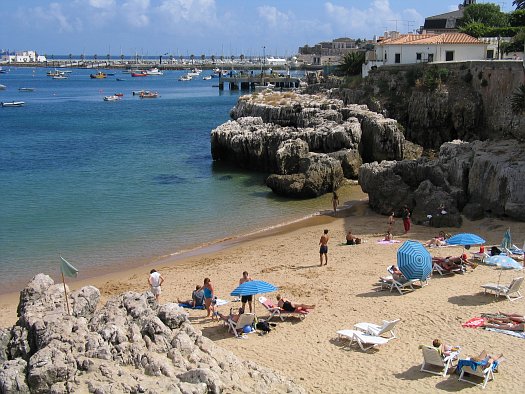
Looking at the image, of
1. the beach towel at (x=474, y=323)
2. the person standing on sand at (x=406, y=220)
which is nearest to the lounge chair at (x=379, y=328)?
the beach towel at (x=474, y=323)

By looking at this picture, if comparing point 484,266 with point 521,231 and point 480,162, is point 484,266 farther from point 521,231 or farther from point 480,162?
point 480,162

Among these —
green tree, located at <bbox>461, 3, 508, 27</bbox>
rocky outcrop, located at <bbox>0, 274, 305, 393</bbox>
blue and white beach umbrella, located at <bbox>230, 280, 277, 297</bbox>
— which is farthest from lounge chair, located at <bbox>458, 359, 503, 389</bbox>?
green tree, located at <bbox>461, 3, 508, 27</bbox>

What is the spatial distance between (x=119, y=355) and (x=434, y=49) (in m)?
48.9

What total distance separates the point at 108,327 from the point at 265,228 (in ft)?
64.5

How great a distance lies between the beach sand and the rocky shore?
156 cm

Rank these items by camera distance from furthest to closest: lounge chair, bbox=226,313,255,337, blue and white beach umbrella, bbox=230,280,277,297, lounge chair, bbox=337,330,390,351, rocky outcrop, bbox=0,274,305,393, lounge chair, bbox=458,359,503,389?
blue and white beach umbrella, bbox=230,280,277,297, lounge chair, bbox=226,313,255,337, lounge chair, bbox=337,330,390,351, lounge chair, bbox=458,359,503,389, rocky outcrop, bbox=0,274,305,393

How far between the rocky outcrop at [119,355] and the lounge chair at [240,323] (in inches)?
160

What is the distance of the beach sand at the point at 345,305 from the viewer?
46.6 feet

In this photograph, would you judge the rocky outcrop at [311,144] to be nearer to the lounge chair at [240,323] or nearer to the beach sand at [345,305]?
the beach sand at [345,305]

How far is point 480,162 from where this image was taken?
29703 millimetres

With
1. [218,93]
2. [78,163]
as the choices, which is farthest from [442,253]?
[218,93]

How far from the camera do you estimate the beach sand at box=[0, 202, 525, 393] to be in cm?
1420

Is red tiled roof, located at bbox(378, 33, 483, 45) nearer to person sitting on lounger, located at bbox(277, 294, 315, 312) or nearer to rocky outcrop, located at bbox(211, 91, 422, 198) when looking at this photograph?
rocky outcrop, located at bbox(211, 91, 422, 198)

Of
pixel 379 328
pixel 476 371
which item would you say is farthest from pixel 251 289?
pixel 476 371
